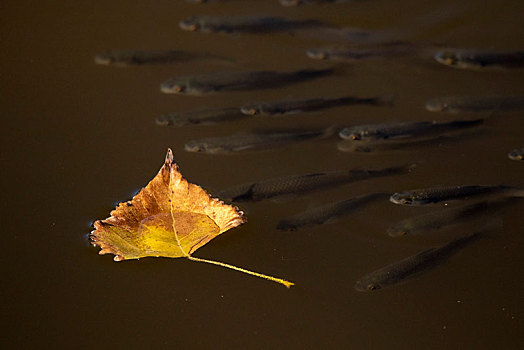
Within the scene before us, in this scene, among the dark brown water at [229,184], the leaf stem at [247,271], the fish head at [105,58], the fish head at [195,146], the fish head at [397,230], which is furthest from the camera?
the fish head at [105,58]

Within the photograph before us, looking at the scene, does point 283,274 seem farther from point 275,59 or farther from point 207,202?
point 275,59

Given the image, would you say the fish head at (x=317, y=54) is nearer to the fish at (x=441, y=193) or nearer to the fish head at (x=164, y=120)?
the fish head at (x=164, y=120)

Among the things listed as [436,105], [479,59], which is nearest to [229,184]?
[436,105]

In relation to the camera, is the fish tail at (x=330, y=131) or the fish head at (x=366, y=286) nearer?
the fish head at (x=366, y=286)

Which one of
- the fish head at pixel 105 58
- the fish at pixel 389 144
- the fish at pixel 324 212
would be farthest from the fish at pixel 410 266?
the fish head at pixel 105 58

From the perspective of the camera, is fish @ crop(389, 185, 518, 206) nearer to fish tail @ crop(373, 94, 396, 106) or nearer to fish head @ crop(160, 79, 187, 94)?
fish tail @ crop(373, 94, 396, 106)

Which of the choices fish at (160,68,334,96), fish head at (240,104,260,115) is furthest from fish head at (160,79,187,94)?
fish head at (240,104,260,115)

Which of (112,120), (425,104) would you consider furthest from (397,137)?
(112,120)
